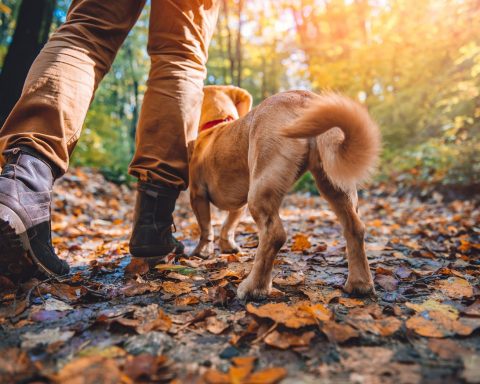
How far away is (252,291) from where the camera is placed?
4.92 ft

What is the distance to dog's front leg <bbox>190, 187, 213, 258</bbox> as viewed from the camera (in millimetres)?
2504

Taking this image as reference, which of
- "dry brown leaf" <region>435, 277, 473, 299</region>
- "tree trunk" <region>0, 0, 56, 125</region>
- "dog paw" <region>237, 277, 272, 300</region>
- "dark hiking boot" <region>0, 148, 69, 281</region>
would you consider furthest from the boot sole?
"tree trunk" <region>0, 0, 56, 125</region>

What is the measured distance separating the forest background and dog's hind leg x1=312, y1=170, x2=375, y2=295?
1.60 ft

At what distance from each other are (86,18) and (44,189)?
874 millimetres

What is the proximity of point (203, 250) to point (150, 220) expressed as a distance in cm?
67

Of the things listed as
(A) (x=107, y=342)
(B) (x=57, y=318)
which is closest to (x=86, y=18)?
(B) (x=57, y=318)

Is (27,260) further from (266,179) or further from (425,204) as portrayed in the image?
(425,204)

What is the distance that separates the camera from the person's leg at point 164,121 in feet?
6.26

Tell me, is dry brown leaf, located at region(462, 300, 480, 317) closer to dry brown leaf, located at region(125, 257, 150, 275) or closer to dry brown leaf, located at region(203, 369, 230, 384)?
dry brown leaf, located at region(203, 369, 230, 384)

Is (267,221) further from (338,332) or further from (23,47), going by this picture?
(23,47)

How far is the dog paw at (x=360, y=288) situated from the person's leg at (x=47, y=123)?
1.33 metres

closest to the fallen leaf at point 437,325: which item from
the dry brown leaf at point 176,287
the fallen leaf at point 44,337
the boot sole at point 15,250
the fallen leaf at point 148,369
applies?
the fallen leaf at point 148,369

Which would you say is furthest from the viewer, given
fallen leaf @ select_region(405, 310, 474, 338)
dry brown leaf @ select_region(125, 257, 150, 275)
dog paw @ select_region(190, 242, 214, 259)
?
dog paw @ select_region(190, 242, 214, 259)

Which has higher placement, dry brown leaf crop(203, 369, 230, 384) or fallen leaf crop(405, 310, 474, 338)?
fallen leaf crop(405, 310, 474, 338)
